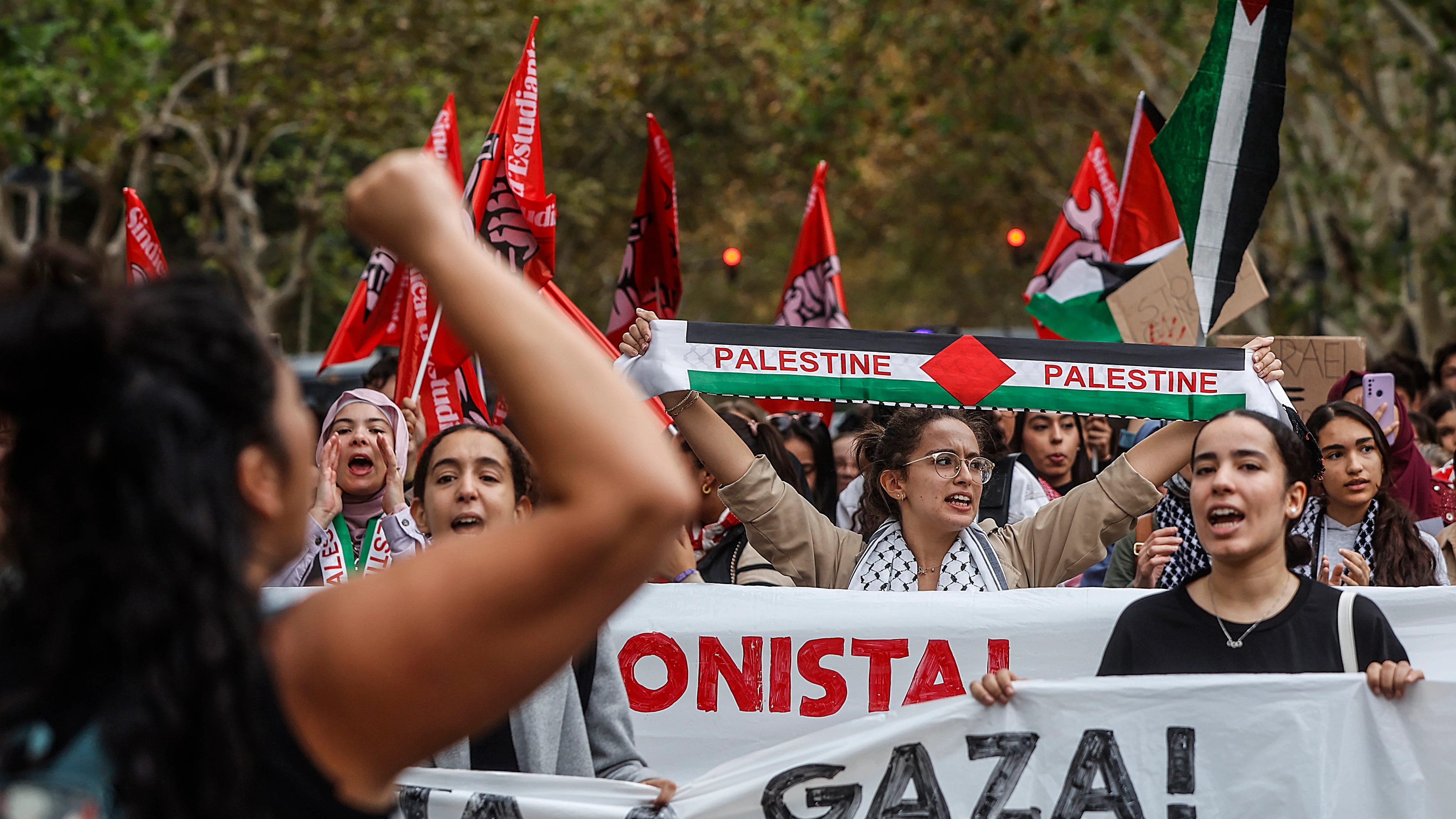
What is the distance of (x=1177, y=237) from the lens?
22.4ft

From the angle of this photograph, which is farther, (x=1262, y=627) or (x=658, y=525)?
(x=1262, y=627)

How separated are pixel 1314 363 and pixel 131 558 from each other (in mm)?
6090

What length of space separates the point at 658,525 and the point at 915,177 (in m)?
21.7

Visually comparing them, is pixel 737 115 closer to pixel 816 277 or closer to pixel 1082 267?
pixel 816 277

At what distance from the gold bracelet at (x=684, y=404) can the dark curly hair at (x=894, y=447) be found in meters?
0.59

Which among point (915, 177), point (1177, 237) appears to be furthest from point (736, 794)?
point (915, 177)

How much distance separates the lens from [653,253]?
7.68 metres

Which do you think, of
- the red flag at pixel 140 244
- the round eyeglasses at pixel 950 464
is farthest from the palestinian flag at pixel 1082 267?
the red flag at pixel 140 244

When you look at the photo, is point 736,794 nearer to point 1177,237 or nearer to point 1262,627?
point 1262,627

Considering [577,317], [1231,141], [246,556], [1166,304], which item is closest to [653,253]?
[577,317]

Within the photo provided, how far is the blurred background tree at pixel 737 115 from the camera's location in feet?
48.8

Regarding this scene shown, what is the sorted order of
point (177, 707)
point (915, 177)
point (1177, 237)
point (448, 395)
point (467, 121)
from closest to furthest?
point (177, 707)
point (448, 395)
point (1177, 237)
point (467, 121)
point (915, 177)

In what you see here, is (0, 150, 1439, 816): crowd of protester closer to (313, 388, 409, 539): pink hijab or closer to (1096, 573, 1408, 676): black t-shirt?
(1096, 573, 1408, 676): black t-shirt

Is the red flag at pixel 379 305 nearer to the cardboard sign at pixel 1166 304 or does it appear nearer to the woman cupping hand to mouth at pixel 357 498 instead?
the woman cupping hand to mouth at pixel 357 498
